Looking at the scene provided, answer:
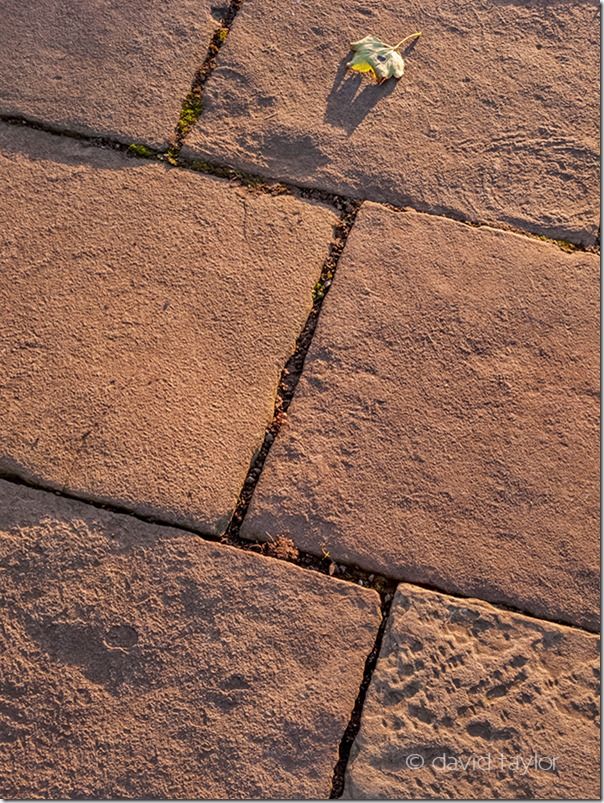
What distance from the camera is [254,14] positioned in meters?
2.39

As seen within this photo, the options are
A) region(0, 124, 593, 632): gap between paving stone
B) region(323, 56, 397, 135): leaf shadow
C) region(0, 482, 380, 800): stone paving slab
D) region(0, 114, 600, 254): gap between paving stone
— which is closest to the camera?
region(0, 482, 380, 800): stone paving slab

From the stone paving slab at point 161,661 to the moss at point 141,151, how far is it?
98cm

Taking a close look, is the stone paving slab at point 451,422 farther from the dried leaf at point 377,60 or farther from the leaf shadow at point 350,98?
the dried leaf at point 377,60

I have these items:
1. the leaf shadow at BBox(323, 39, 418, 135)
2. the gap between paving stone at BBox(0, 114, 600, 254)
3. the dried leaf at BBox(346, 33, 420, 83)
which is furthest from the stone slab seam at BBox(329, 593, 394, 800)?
the dried leaf at BBox(346, 33, 420, 83)

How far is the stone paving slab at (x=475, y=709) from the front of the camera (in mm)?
1646

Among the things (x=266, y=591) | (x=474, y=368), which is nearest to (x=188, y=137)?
(x=474, y=368)

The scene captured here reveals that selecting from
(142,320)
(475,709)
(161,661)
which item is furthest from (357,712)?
(142,320)

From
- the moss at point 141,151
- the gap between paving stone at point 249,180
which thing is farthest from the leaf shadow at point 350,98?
the moss at point 141,151

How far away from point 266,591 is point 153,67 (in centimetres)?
154

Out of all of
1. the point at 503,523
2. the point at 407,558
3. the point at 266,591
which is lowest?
the point at 266,591

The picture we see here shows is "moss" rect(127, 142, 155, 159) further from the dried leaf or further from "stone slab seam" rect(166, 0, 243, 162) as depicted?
the dried leaf

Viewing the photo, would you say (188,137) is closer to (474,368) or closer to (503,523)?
(474,368)

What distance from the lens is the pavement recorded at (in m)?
1.68

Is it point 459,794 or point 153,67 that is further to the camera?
point 153,67
